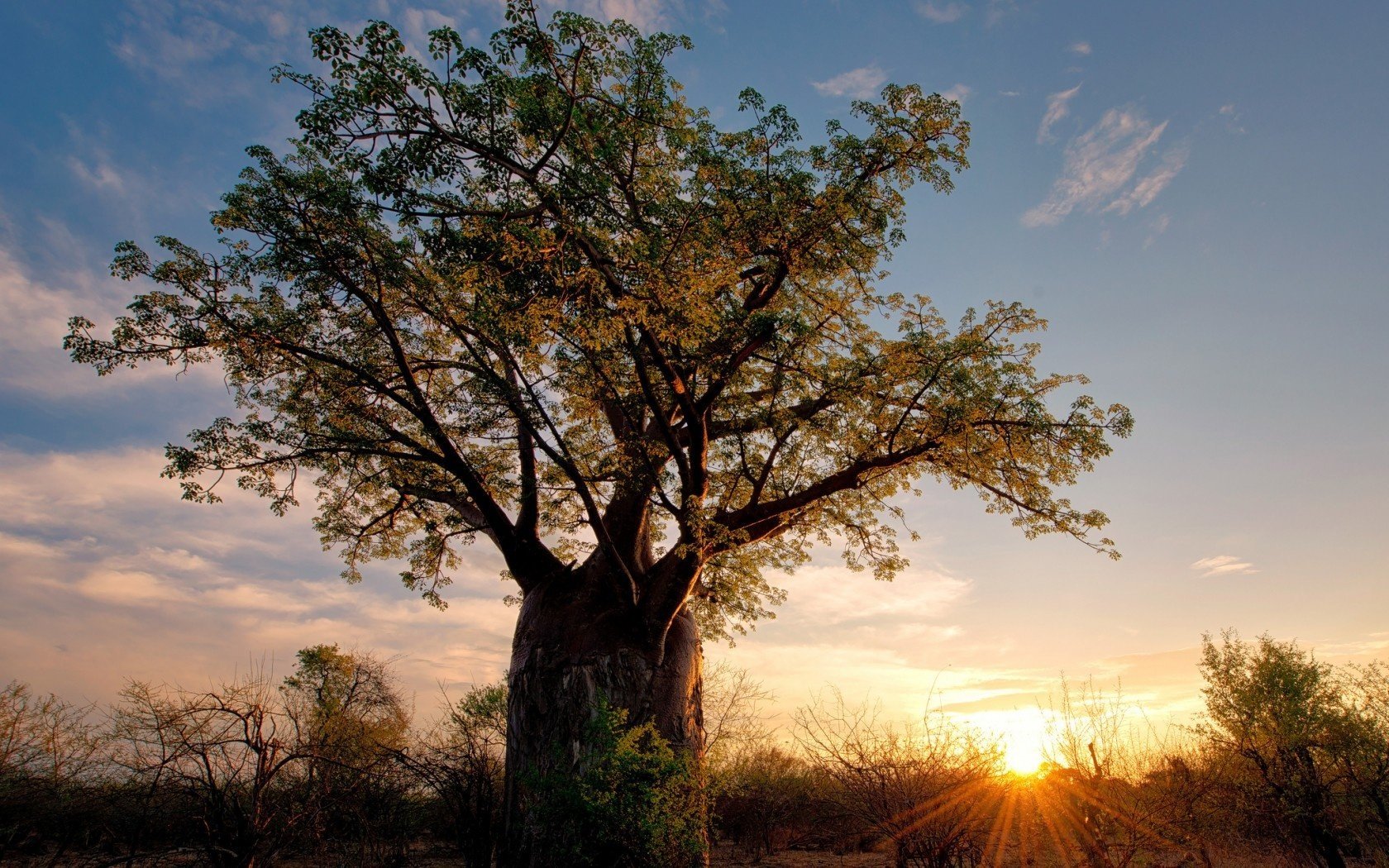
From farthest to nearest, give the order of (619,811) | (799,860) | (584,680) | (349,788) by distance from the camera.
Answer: (799,860), (584,680), (349,788), (619,811)

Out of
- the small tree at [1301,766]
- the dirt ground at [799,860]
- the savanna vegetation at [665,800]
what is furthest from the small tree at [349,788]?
the small tree at [1301,766]

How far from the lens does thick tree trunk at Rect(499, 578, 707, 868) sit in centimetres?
755

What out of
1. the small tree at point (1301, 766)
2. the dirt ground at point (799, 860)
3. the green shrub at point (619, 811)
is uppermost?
the green shrub at point (619, 811)

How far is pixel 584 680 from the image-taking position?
7.75m

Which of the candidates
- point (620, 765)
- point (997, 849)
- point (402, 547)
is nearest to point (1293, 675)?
point (997, 849)

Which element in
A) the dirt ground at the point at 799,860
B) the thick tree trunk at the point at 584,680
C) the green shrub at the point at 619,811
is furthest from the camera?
the dirt ground at the point at 799,860

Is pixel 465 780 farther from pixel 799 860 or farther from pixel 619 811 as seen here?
pixel 799 860

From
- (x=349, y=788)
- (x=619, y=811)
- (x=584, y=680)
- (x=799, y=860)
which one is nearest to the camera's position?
(x=619, y=811)

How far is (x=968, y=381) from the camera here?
302 inches

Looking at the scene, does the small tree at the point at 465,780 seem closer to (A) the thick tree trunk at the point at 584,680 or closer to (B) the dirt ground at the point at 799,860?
(A) the thick tree trunk at the point at 584,680

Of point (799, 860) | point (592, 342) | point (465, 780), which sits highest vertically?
point (592, 342)

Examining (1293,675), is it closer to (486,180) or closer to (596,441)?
(596,441)

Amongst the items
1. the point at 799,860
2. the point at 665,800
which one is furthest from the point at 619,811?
the point at 799,860

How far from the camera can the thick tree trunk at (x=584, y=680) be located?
7.55 meters
